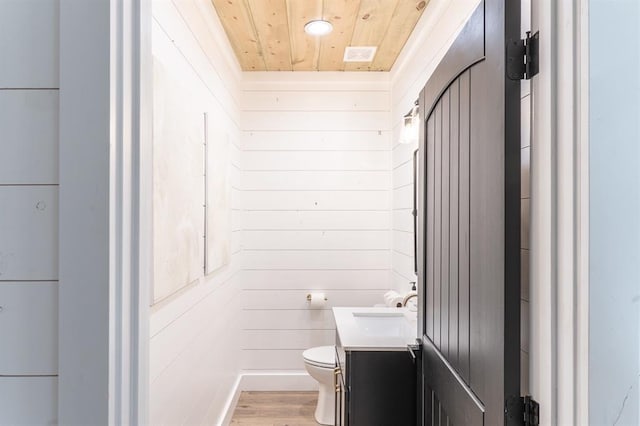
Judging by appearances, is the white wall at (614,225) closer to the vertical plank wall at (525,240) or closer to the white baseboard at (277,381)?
the vertical plank wall at (525,240)

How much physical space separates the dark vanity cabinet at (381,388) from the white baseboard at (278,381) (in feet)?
5.37

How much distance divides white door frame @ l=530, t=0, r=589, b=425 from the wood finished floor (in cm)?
225

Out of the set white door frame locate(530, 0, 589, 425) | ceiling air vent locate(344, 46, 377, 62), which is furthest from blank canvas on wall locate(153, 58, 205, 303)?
ceiling air vent locate(344, 46, 377, 62)

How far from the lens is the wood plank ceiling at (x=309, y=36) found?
2221mm

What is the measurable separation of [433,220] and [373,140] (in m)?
1.88

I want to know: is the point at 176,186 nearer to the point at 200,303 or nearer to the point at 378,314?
the point at 200,303

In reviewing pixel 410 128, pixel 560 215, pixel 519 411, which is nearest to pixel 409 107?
pixel 410 128

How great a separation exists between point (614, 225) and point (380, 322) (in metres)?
1.74

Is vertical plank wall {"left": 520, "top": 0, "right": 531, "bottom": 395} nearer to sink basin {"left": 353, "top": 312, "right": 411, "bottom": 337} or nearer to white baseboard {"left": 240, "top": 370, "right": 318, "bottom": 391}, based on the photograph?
sink basin {"left": 353, "top": 312, "right": 411, "bottom": 337}

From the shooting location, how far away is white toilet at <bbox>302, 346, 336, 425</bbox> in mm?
2555

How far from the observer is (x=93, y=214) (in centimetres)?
65

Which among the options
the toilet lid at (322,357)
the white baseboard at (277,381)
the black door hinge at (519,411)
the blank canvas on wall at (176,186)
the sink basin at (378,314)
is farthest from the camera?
the white baseboard at (277,381)

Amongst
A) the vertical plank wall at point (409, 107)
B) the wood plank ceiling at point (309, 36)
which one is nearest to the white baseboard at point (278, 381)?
the vertical plank wall at point (409, 107)

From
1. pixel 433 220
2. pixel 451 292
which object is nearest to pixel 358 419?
pixel 451 292
